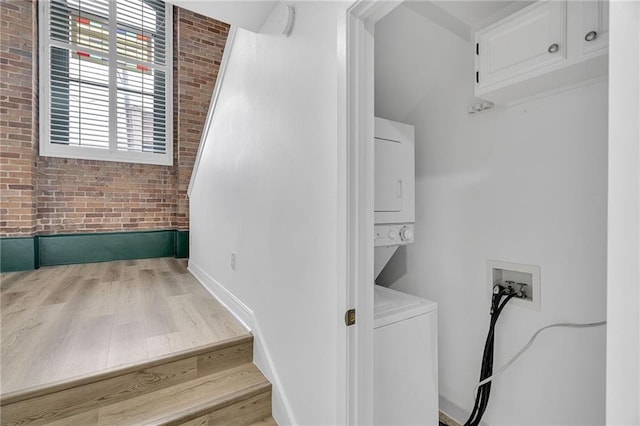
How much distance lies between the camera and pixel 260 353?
1799 mm

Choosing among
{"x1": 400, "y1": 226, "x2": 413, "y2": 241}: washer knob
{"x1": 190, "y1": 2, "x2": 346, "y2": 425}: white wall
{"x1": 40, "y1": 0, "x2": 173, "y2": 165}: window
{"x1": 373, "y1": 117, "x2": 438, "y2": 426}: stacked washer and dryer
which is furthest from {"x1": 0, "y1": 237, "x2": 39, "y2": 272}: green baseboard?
{"x1": 400, "y1": 226, "x2": 413, "y2": 241}: washer knob

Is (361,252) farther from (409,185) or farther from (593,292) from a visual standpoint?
(593,292)

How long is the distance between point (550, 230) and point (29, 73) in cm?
531

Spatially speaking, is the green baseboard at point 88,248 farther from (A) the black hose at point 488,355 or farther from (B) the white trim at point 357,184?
(A) the black hose at point 488,355

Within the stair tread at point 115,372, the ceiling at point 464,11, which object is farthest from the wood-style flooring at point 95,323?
the ceiling at point 464,11

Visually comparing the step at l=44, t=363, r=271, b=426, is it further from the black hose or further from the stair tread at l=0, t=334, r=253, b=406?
the black hose

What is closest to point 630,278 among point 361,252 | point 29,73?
point 361,252

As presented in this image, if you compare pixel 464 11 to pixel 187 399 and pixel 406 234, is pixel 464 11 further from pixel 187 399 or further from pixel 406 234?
pixel 187 399

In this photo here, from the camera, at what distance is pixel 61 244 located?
387 centimetres

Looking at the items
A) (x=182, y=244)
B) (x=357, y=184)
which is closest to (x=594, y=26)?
(x=357, y=184)

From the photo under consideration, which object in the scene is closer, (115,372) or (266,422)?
(115,372)

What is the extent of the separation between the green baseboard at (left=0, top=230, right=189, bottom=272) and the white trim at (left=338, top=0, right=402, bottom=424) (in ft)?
12.7

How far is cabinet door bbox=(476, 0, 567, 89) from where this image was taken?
127cm

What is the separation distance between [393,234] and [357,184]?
0.62m
